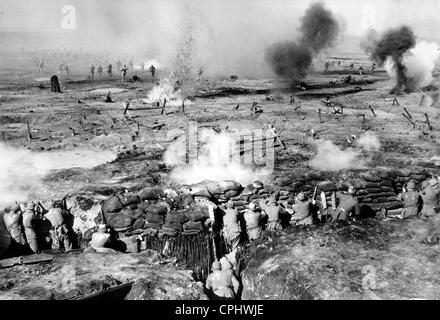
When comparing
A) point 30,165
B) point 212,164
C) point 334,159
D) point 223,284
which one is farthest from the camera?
point 334,159

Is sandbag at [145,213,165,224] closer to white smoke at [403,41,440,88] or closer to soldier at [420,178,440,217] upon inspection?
soldier at [420,178,440,217]

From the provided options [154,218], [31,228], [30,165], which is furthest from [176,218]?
[30,165]

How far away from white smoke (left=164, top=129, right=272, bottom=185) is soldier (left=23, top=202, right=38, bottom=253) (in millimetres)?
3677

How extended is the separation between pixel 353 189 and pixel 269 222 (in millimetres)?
2394

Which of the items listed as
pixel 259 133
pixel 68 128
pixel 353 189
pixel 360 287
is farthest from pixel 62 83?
pixel 360 287

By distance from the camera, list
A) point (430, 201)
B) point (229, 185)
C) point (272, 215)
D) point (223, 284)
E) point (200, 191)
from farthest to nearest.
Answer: point (430, 201), point (229, 185), point (200, 191), point (272, 215), point (223, 284)

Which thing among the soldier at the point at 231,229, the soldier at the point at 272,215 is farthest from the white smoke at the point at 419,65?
the soldier at the point at 231,229

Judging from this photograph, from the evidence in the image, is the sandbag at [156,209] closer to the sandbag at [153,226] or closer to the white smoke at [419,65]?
the sandbag at [153,226]

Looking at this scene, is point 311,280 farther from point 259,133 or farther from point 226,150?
point 259,133

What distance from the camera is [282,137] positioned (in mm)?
14945

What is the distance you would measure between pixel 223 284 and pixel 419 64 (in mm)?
22728

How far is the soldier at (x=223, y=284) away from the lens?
7.03 metres

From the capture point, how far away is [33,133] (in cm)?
1505

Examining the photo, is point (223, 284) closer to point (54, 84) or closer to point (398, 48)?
point (54, 84)
